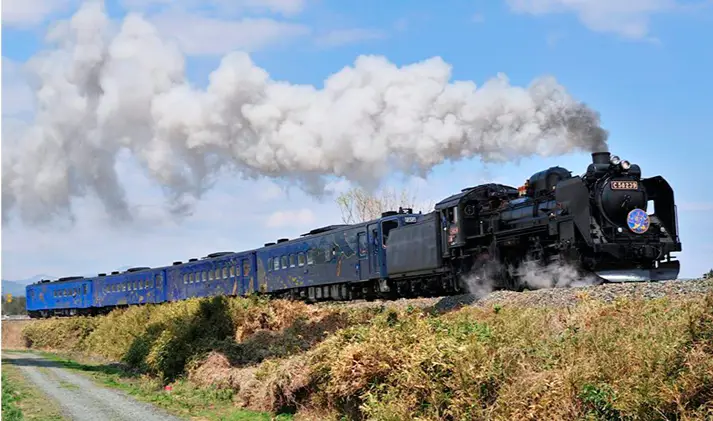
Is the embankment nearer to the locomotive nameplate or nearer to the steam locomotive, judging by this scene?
the steam locomotive

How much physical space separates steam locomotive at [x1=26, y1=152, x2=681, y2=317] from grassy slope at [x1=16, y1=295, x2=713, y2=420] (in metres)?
4.69

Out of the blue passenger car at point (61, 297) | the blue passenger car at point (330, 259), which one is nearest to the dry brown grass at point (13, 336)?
the blue passenger car at point (61, 297)

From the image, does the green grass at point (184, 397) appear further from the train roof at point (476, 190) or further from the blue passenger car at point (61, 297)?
the blue passenger car at point (61, 297)

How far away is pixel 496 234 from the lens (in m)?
21.8

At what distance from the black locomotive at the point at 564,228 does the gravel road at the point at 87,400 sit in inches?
413

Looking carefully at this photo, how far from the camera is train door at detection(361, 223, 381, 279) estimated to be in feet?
89.4

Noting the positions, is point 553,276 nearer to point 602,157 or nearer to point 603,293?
point 602,157

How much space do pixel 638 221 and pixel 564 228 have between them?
1.93 metres

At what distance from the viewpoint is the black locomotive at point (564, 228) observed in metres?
18.9

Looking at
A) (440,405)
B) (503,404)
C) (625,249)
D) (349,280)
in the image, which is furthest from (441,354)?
(349,280)

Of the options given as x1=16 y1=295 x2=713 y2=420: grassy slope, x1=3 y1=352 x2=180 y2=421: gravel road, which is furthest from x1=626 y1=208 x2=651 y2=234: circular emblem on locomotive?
x1=3 y1=352 x2=180 y2=421: gravel road

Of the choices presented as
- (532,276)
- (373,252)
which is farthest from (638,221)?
(373,252)

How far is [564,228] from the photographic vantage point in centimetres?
1923

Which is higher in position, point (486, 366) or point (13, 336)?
point (486, 366)
